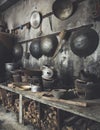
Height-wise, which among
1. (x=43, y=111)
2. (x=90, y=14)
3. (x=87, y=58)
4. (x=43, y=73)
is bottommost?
(x=43, y=111)

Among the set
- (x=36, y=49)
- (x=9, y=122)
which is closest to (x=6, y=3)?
(x=36, y=49)

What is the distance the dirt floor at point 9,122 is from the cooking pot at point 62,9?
7.77 feet

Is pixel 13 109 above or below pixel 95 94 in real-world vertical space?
below

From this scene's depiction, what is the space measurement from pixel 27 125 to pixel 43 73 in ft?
3.47

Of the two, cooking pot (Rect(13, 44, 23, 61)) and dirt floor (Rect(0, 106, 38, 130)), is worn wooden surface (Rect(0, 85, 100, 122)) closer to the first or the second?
dirt floor (Rect(0, 106, 38, 130))

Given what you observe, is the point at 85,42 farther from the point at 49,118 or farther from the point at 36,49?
the point at 36,49

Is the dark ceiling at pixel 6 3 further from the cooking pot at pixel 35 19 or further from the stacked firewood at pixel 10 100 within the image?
the stacked firewood at pixel 10 100

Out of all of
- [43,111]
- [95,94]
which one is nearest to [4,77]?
[43,111]

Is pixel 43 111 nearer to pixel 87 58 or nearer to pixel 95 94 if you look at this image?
pixel 95 94

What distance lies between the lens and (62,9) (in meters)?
4.16

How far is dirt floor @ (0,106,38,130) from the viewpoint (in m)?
3.62

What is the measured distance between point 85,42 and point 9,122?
2.18 metres

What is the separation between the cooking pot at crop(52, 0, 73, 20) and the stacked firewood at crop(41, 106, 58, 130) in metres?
1.96

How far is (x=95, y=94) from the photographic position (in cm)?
300
